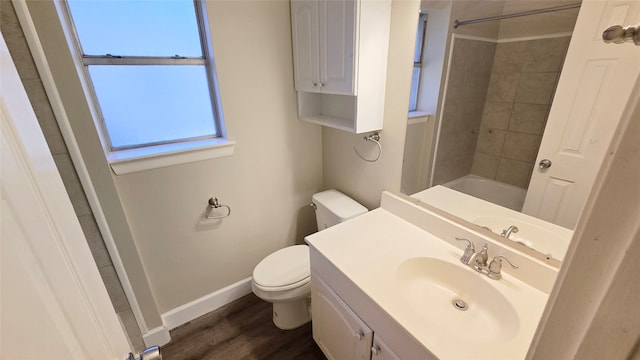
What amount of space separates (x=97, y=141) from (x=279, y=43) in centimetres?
108

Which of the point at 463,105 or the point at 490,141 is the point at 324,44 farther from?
the point at 490,141

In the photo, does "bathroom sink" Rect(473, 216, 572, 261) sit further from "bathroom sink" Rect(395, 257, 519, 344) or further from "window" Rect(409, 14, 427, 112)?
"window" Rect(409, 14, 427, 112)

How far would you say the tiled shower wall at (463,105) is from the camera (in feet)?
3.36

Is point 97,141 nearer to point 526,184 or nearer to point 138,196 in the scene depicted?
point 138,196

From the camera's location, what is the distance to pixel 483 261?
1.03 meters

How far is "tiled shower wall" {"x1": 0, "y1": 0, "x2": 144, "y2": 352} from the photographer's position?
35.4 inches

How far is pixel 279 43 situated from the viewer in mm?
1592

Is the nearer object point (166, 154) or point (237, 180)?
point (166, 154)

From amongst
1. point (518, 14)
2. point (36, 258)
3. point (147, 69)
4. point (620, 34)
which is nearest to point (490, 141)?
point (518, 14)

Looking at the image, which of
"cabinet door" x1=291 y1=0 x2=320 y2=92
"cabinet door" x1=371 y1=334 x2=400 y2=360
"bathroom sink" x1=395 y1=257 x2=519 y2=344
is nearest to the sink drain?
"bathroom sink" x1=395 y1=257 x2=519 y2=344

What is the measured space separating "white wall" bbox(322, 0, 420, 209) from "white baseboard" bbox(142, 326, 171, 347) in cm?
142

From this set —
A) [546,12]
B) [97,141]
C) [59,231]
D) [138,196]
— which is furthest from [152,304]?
[546,12]

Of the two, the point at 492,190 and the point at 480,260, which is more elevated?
the point at 492,190

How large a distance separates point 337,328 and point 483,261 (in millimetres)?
694
